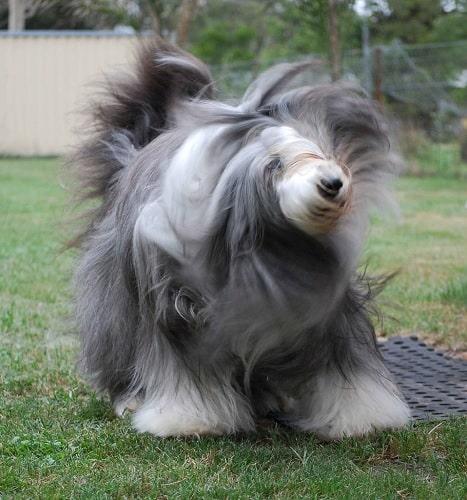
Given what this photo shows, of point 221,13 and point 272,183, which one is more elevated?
point 272,183

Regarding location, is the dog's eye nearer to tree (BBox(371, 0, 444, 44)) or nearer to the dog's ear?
the dog's ear

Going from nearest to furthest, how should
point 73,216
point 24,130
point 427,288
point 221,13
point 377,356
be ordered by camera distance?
point 377,356
point 73,216
point 427,288
point 24,130
point 221,13

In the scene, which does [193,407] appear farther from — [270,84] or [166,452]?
[270,84]

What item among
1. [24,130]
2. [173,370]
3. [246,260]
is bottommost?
[24,130]

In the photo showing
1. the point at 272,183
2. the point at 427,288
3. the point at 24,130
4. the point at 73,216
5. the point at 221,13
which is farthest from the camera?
the point at 221,13

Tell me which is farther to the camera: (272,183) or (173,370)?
(173,370)

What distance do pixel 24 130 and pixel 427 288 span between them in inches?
555

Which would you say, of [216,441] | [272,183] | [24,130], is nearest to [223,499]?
[216,441]

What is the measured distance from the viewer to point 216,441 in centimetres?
307

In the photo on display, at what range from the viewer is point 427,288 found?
5.84 meters

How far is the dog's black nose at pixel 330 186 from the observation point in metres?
2.34

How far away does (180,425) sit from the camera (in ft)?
10.0

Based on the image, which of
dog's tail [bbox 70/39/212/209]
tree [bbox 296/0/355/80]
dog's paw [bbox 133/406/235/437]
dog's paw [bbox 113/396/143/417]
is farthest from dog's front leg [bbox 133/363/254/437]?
tree [bbox 296/0/355/80]

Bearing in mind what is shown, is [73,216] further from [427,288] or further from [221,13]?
[221,13]
